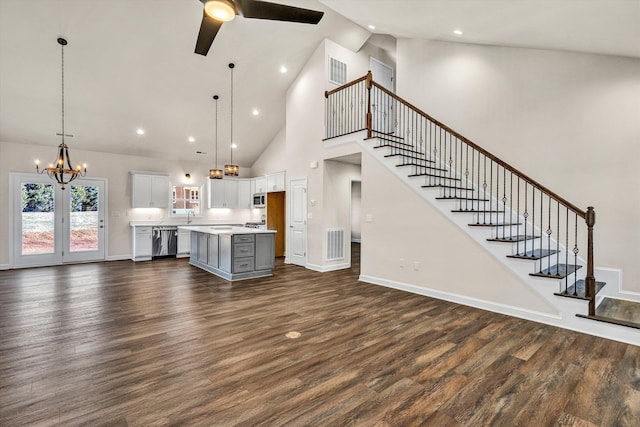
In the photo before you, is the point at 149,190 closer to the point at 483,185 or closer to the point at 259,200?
the point at 259,200

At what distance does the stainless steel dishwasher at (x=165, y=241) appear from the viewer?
27.9 ft

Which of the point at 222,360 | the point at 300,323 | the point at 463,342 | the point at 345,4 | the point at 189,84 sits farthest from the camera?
the point at 189,84

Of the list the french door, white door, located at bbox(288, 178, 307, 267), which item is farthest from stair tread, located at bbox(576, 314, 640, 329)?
the french door

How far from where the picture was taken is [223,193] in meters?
9.80

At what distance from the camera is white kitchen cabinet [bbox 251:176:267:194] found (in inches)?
360

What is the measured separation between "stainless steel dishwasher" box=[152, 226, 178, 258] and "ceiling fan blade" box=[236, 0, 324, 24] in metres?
6.94

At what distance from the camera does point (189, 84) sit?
22.5ft

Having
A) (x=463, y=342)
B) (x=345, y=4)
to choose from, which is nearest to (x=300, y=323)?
(x=463, y=342)

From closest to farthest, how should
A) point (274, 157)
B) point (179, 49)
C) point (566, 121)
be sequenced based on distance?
point (566, 121), point (179, 49), point (274, 157)

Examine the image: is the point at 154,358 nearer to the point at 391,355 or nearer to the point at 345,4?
the point at 391,355

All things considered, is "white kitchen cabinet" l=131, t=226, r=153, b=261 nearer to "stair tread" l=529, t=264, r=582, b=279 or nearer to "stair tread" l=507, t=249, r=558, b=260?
"stair tread" l=507, t=249, r=558, b=260

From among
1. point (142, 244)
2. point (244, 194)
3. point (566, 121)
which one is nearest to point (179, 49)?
point (244, 194)

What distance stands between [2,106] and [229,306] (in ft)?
20.9

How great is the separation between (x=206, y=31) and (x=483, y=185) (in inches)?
189
